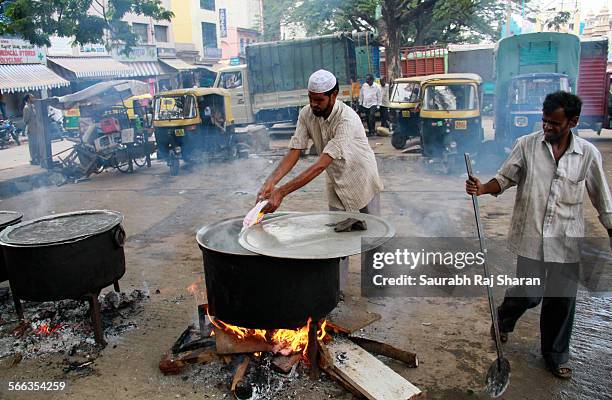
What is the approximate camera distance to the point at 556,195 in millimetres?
2881

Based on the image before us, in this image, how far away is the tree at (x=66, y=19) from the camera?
846cm

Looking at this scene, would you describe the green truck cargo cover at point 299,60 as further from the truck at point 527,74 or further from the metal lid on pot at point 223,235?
the metal lid on pot at point 223,235

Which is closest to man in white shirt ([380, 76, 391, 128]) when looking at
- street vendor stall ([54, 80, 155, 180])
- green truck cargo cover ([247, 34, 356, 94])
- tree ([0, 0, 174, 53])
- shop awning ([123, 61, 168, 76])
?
green truck cargo cover ([247, 34, 356, 94])

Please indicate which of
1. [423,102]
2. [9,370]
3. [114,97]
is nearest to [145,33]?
A: [114,97]

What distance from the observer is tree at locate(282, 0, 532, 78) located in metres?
18.1

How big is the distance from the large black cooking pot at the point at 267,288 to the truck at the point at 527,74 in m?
8.48

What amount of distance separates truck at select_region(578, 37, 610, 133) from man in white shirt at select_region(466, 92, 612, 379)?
37.3ft

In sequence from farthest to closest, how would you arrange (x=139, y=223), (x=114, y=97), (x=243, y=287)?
(x=114, y=97)
(x=139, y=223)
(x=243, y=287)

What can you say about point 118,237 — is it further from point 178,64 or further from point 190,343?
point 178,64

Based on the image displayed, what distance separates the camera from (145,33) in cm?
2816

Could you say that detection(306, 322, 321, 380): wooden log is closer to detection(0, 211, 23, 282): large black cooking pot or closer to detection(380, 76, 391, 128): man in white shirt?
detection(0, 211, 23, 282): large black cooking pot

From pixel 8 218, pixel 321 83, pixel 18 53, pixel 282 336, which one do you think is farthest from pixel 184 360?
pixel 18 53

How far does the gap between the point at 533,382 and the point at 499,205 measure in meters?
4.64

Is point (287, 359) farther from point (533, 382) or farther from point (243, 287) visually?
point (533, 382)
